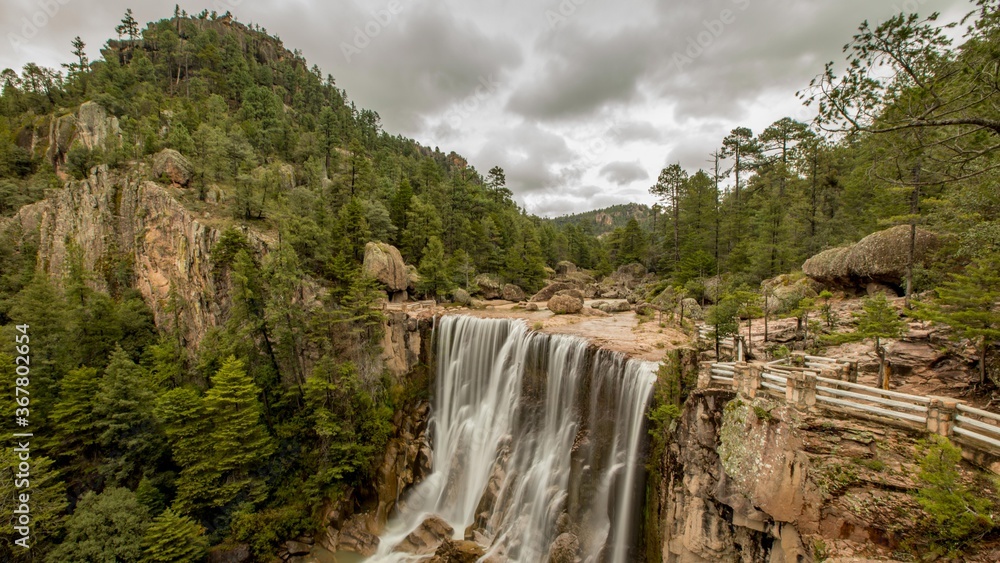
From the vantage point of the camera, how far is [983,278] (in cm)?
823

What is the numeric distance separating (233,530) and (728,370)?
78.6 feet

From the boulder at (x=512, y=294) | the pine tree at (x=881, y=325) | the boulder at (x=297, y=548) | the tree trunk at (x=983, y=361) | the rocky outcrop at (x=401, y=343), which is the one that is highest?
the boulder at (x=512, y=294)

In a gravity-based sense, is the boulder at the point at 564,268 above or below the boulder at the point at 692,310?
above

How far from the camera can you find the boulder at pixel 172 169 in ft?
100

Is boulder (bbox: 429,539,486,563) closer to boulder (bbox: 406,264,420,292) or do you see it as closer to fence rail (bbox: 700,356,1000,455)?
fence rail (bbox: 700,356,1000,455)

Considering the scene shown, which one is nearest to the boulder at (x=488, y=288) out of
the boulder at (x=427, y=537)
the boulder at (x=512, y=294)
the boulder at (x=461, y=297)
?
the boulder at (x=512, y=294)

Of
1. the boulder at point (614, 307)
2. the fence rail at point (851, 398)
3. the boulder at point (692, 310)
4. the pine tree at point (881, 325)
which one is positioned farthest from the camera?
the boulder at point (614, 307)

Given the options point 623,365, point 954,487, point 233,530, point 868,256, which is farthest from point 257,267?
point 868,256

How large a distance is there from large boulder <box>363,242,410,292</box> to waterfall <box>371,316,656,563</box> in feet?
31.1

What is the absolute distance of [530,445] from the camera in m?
18.5

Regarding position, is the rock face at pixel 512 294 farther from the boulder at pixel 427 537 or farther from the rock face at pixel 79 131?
the rock face at pixel 79 131

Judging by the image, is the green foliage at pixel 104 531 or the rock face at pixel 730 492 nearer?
the rock face at pixel 730 492

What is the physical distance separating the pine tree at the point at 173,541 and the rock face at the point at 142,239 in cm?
1347

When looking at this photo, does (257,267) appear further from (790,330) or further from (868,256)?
(868,256)
